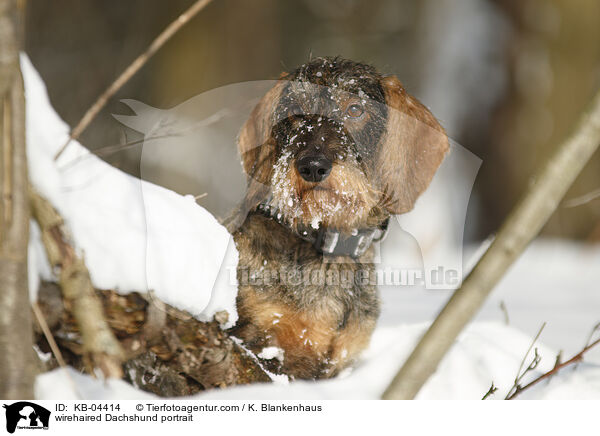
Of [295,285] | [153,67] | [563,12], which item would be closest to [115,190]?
[153,67]

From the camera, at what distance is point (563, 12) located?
2.05 meters

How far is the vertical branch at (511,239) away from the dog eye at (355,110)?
0.70 metres

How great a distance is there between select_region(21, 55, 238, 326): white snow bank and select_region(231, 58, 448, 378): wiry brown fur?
0.50 ft

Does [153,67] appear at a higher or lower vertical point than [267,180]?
higher

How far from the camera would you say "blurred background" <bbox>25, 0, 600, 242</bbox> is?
1.77m

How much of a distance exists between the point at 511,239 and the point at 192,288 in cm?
94

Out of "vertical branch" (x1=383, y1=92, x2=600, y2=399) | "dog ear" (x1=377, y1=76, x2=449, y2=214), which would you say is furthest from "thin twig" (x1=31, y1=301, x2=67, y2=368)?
"dog ear" (x1=377, y1=76, x2=449, y2=214)

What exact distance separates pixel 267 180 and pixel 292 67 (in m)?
0.42

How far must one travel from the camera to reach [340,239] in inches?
73.5

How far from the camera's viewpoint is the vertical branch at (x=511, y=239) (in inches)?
51.0

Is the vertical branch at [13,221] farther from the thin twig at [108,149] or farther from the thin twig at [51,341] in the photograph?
the thin twig at [108,149]

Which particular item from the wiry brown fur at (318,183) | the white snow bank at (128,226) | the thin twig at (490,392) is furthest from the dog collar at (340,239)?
the thin twig at (490,392)

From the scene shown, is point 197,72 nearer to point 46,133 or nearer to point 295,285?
point 46,133

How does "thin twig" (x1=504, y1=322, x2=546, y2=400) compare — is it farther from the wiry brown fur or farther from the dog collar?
the dog collar
